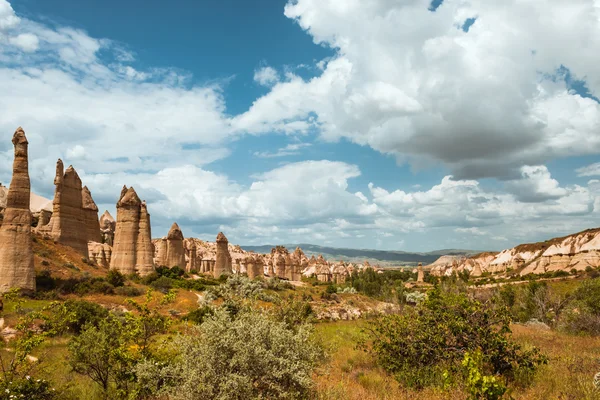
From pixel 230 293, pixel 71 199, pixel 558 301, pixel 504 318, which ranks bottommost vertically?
pixel 558 301

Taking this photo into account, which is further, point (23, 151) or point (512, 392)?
point (23, 151)

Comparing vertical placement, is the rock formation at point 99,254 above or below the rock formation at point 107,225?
below

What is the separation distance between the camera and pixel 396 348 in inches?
489

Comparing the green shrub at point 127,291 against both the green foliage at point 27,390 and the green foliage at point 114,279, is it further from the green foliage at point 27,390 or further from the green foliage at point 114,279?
the green foliage at point 27,390

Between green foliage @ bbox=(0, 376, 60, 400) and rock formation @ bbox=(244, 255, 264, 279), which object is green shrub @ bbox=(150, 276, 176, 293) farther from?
rock formation @ bbox=(244, 255, 264, 279)

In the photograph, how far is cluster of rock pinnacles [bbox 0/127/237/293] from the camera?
90.4 ft

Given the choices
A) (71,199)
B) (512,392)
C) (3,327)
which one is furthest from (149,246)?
(512,392)

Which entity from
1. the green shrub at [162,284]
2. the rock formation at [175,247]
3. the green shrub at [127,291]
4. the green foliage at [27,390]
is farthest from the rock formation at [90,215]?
the green foliage at [27,390]

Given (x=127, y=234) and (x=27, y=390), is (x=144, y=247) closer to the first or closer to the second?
(x=127, y=234)

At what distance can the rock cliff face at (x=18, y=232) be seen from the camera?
88.4 ft

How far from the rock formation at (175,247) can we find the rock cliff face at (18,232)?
32.7 meters

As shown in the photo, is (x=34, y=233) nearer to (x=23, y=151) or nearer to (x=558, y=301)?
(x=23, y=151)

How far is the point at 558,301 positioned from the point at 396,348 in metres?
25.3

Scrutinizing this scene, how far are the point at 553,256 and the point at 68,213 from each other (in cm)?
9571
